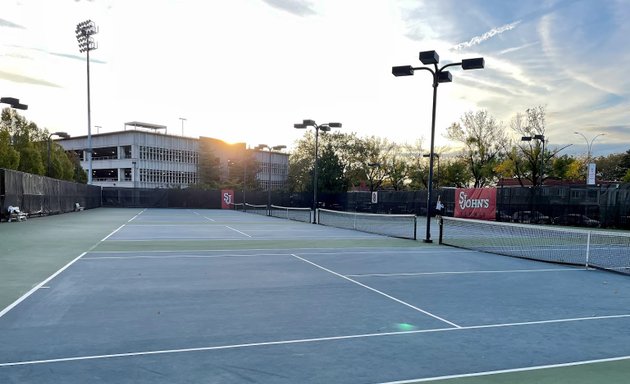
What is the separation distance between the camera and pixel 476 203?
1417 inches

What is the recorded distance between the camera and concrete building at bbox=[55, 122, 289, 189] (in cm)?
8044

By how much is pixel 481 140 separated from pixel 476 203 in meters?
28.3

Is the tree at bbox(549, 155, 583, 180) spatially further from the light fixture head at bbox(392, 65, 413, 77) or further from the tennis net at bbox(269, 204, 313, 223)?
the light fixture head at bbox(392, 65, 413, 77)

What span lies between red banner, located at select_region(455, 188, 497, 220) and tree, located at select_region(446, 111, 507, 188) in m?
24.0

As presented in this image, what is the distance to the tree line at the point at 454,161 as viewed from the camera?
181 ft

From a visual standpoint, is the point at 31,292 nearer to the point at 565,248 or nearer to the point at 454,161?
the point at 565,248

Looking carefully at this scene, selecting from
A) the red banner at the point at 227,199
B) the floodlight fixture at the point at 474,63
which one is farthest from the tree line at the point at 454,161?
the floodlight fixture at the point at 474,63

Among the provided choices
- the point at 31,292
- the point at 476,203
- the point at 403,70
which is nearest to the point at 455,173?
the point at 476,203

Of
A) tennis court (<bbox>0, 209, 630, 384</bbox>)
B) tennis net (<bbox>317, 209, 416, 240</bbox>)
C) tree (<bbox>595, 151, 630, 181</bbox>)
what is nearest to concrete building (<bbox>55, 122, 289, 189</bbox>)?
tennis net (<bbox>317, 209, 416, 240</bbox>)

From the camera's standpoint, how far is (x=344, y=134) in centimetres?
7812

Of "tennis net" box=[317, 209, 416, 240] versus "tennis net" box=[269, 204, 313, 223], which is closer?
"tennis net" box=[317, 209, 416, 240]

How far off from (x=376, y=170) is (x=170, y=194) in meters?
33.1

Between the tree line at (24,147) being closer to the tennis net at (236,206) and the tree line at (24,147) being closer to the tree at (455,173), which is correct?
the tennis net at (236,206)

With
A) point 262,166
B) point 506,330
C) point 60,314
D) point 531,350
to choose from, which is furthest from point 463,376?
point 262,166
